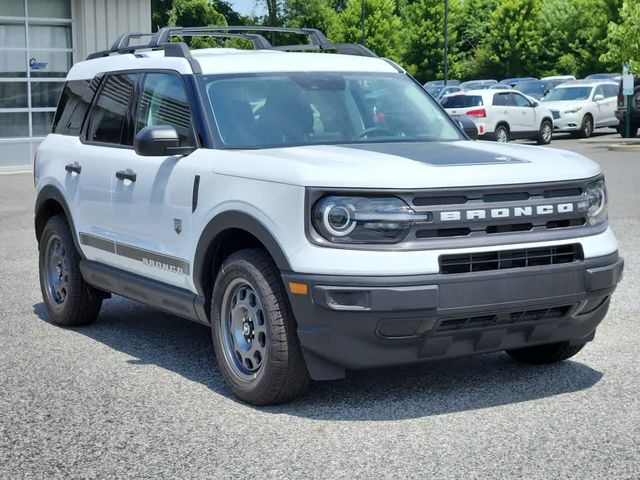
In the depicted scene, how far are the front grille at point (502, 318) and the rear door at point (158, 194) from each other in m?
1.61

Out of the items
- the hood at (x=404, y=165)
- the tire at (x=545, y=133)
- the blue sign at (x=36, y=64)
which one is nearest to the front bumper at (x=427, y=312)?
the hood at (x=404, y=165)

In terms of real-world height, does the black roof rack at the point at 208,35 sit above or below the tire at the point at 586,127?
above

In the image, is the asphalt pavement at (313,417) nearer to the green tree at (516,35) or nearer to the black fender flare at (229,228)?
the black fender flare at (229,228)

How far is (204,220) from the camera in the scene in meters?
6.34

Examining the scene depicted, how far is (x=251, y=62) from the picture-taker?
278 inches

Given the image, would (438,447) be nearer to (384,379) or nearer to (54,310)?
(384,379)

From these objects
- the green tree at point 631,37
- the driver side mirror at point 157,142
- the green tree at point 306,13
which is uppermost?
the green tree at point 306,13

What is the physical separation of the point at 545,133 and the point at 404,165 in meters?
28.5

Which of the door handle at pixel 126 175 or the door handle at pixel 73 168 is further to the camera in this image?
the door handle at pixel 73 168

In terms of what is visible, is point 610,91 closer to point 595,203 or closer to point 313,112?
point 313,112

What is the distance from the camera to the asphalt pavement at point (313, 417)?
5.01 m

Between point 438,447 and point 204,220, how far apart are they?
1.85 m

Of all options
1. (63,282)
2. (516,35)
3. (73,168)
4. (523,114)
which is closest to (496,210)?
(73,168)

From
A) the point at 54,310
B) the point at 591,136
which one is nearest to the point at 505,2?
the point at 591,136
